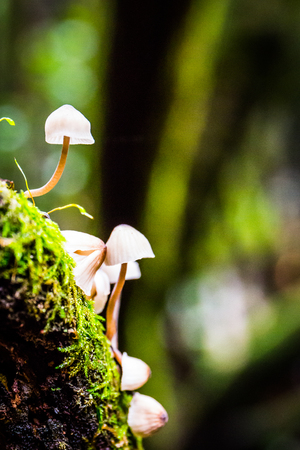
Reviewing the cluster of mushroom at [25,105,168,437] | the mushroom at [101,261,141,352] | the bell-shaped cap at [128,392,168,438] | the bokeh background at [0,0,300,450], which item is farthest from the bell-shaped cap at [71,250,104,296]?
the bokeh background at [0,0,300,450]

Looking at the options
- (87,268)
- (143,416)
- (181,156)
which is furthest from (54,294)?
(181,156)

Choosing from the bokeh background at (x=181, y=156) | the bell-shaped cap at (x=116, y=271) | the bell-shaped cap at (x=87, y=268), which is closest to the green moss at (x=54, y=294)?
the bell-shaped cap at (x=87, y=268)

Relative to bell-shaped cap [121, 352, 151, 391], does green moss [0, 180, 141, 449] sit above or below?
above

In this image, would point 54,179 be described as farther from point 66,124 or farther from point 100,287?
point 100,287

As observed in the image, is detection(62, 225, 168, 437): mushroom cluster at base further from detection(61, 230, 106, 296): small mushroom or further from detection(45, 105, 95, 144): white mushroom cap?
detection(45, 105, 95, 144): white mushroom cap

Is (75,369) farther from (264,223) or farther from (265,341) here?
(264,223)

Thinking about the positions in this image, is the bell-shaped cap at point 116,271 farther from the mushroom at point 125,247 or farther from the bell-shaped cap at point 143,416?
the bell-shaped cap at point 143,416
